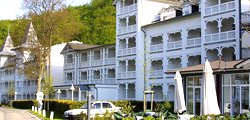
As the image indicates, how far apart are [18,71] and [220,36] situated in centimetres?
3404

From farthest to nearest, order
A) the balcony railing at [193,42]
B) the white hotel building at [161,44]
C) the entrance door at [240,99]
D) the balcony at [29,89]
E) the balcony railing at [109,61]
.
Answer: the balcony at [29,89] < the balcony railing at [109,61] < the balcony railing at [193,42] < the white hotel building at [161,44] < the entrance door at [240,99]

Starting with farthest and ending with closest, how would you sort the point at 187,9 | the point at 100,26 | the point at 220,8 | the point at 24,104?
1. the point at 100,26
2. the point at 24,104
3. the point at 187,9
4. the point at 220,8

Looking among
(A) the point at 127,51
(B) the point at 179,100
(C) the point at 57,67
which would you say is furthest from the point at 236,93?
(C) the point at 57,67

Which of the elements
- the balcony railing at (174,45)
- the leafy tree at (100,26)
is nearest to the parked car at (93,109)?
the balcony railing at (174,45)

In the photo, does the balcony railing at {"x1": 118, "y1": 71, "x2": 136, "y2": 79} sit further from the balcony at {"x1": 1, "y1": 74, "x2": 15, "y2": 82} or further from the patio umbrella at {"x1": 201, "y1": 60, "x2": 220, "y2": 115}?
the balcony at {"x1": 1, "y1": 74, "x2": 15, "y2": 82}

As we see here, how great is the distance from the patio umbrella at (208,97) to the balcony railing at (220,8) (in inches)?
633

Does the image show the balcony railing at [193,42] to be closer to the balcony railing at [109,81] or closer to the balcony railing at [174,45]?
the balcony railing at [174,45]

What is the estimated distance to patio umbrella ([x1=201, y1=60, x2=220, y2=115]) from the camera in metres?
19.4

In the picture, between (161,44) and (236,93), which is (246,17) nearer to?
(236,93)

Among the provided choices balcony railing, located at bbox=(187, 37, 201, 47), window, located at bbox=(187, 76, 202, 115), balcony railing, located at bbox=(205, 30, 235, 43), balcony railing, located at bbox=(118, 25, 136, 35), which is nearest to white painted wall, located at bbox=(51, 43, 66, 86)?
balcony railing, located at bbox=(118, 25, 136, 35)

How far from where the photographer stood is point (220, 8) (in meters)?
35.7

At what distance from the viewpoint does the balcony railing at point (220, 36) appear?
34.4 metres

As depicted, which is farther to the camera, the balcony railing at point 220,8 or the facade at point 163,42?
the facade at point 163,42

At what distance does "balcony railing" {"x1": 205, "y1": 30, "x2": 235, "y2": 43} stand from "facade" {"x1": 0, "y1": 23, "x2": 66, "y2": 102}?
25.8 meters
